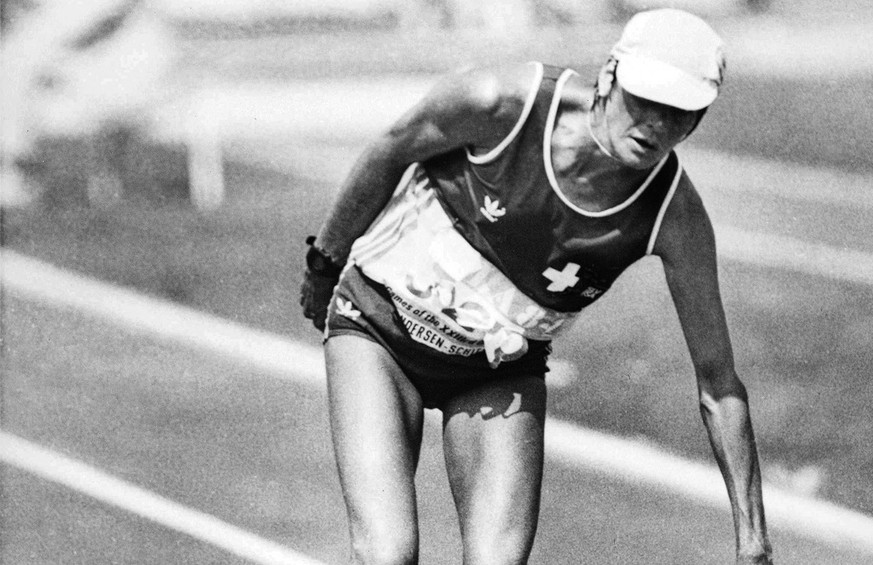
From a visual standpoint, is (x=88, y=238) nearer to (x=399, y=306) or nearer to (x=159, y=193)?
(x=159, y=193)

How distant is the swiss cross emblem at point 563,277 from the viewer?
13.1ft

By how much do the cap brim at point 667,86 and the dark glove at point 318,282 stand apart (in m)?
1.27

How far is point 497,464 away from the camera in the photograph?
13.3ft

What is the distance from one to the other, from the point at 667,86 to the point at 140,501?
364cm

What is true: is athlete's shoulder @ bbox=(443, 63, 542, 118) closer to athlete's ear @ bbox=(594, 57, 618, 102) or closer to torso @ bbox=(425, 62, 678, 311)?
torso @ bbox=(425, 62, 678, 311)

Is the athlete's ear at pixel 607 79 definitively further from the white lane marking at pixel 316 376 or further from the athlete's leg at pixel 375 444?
the white lane marking at pixel 316 376

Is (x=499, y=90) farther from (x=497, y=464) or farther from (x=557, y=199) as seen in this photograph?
(x=497, y=464)

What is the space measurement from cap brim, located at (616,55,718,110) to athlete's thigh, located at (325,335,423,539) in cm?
113

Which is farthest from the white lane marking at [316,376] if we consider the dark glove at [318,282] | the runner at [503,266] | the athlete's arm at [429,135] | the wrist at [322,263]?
the athlete's arm at [429,135]

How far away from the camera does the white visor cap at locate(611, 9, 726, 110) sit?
137 inches

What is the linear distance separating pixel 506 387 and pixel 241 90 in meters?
8.25

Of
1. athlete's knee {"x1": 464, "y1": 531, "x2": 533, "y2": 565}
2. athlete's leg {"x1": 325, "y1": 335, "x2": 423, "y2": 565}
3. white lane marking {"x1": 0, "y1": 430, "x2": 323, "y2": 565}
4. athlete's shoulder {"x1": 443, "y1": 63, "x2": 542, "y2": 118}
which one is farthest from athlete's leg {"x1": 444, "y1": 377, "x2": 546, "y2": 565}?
white lane marking {"x1": 0, "y1": 430, "x2": 323, "y2": 565}

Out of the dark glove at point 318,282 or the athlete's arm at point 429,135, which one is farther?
A: the dark glove at point 318,282

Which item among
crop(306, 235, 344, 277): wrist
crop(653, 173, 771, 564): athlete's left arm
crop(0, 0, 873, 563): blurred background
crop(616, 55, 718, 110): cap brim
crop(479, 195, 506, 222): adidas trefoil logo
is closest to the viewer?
crop(616, 55, 718, 110): cap brim
